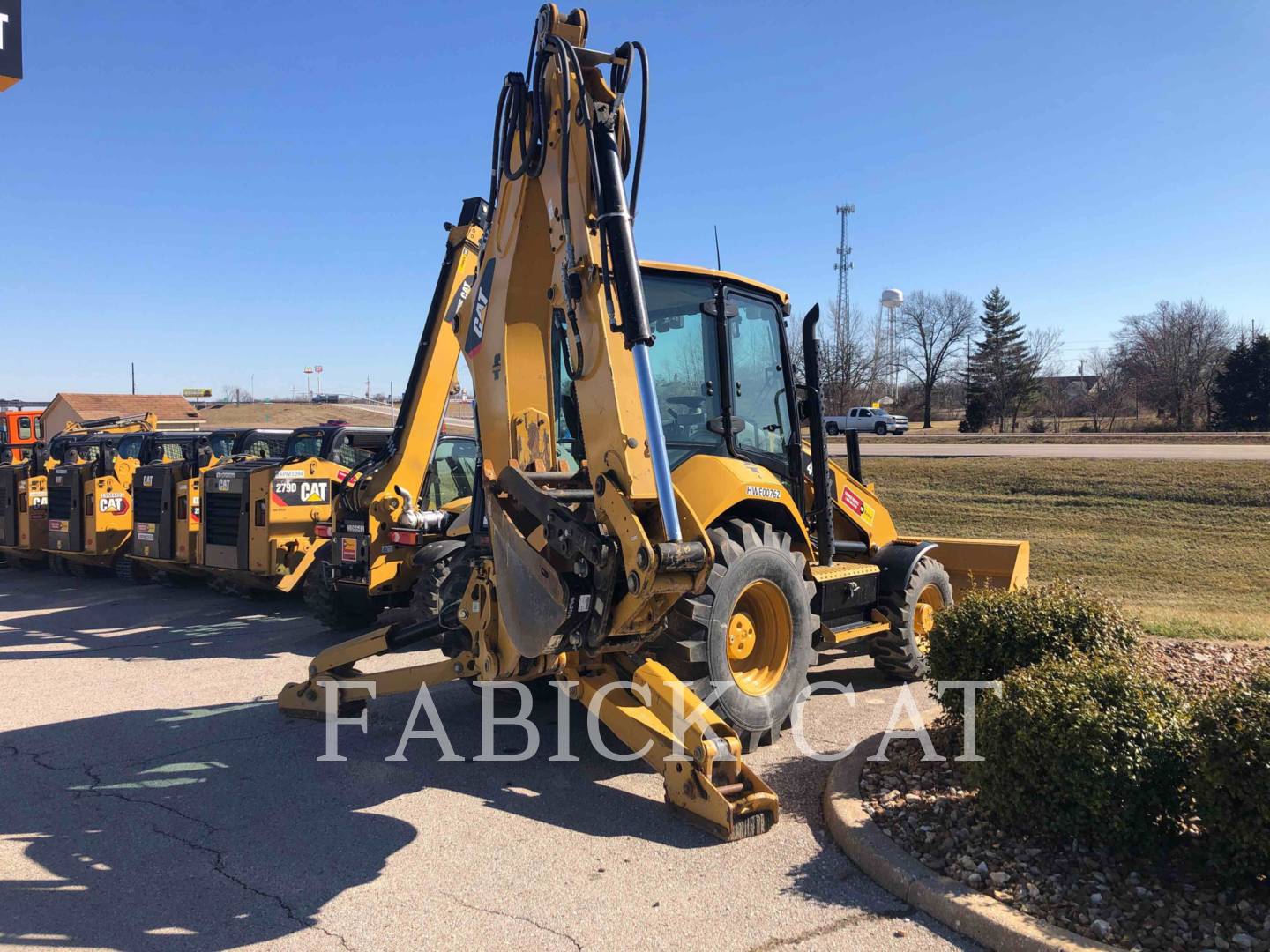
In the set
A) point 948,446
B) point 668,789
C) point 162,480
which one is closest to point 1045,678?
point 668,789

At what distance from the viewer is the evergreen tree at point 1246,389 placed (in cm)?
4188

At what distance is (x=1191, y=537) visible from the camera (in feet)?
51.3

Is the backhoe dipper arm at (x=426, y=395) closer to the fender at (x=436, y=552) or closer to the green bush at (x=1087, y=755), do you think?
the fender at (x=436, y=552)

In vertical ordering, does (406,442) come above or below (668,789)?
above

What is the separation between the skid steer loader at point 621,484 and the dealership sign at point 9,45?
15.9 feet

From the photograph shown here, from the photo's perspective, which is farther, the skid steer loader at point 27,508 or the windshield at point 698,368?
the skid steer loader at point 27,508

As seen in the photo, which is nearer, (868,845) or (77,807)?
(868,845)

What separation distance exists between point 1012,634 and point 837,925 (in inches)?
88.3

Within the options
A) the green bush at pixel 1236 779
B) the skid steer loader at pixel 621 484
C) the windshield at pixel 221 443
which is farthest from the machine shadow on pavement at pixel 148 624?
the green bush at pixel 1236 779

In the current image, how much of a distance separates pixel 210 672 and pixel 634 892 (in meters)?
5.52

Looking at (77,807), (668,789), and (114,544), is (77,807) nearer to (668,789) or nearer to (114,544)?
(668,789)

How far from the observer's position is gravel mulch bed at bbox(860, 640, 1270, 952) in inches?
132

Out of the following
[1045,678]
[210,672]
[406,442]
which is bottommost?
[210,672]

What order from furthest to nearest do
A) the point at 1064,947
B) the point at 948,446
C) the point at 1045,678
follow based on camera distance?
the point at 948,446 < the point at 1045,678 < the point at 1064,947
